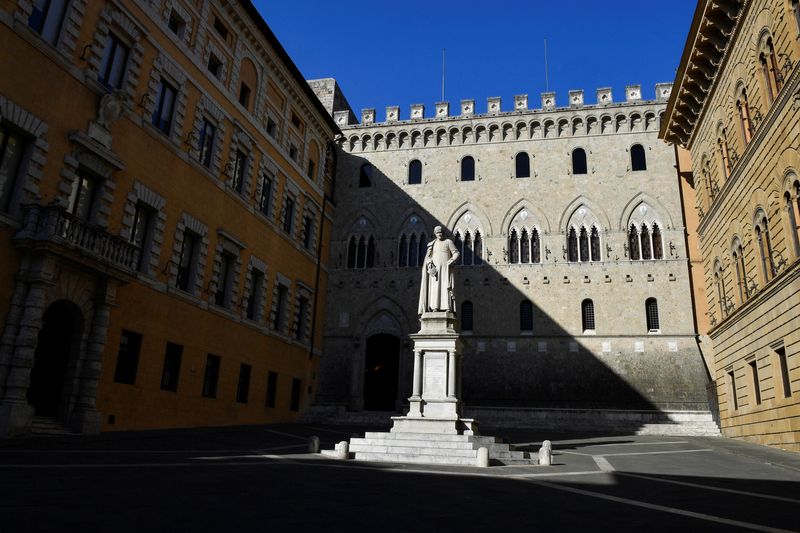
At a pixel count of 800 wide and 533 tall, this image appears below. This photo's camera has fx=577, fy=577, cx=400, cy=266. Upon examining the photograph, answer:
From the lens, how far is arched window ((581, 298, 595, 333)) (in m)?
28.5

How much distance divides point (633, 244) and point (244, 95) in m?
19.9

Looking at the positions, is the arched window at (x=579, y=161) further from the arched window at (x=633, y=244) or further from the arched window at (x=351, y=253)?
the arched window at (x=351, y=253)

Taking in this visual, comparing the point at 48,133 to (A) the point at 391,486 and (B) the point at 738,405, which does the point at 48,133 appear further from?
(B) the point at 738,405

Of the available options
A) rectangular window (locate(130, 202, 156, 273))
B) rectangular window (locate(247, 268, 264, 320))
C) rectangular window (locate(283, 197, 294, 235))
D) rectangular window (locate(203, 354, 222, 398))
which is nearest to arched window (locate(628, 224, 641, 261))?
rectangular window (locate(283, 197, 294, 235))

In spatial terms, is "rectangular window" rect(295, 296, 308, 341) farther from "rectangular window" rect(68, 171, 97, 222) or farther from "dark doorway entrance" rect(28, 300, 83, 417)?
"dark doorway entrance" rect(28, 300, 83, 417)

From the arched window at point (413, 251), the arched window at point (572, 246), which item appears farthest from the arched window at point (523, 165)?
the arched window at point (413, 251)

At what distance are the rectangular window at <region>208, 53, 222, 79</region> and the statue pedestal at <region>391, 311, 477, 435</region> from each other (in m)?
13.6

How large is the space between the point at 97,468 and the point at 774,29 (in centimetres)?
1851

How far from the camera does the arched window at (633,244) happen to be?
2897cm

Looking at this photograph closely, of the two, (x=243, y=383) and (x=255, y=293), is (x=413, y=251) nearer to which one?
(x=255, y=293)

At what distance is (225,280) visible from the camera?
73.3ft

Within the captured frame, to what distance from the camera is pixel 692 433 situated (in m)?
23.2

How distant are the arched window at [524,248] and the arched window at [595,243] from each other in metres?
3.13

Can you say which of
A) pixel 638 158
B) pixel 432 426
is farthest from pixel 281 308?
pixel 638 158
